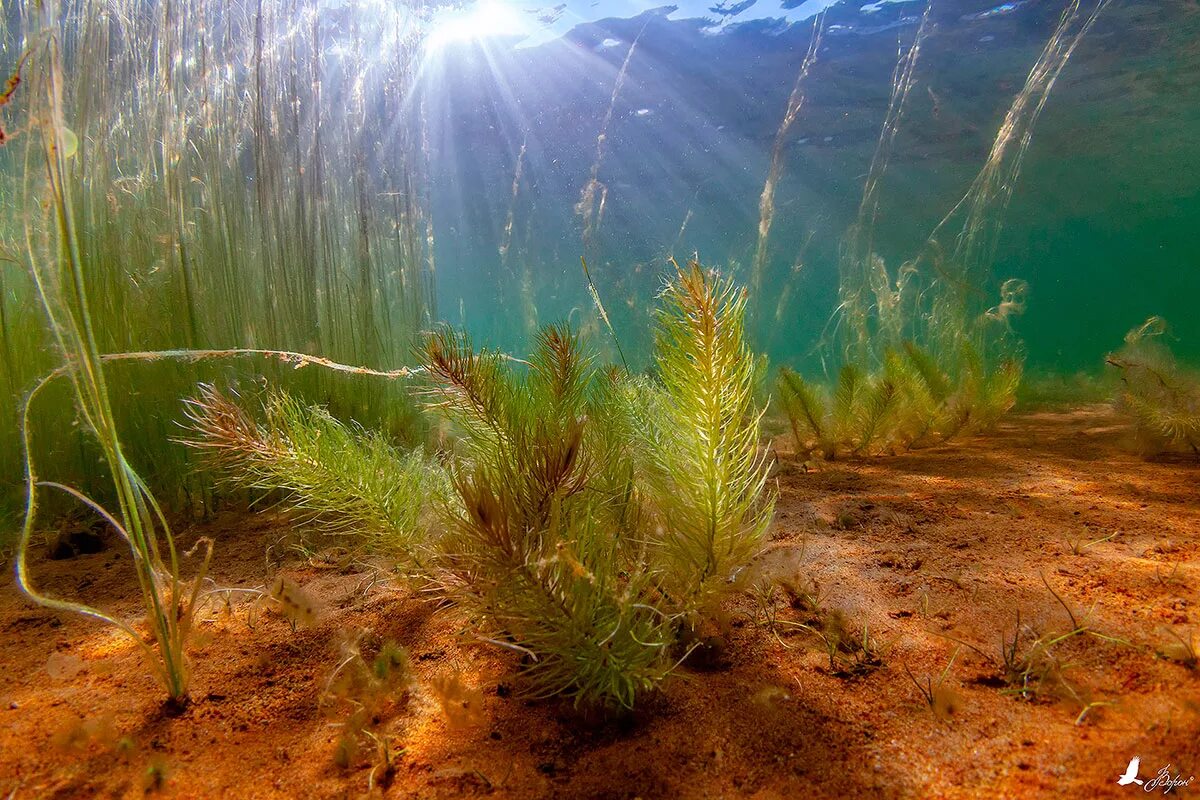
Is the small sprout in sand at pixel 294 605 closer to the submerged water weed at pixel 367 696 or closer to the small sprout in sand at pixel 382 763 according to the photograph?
the submerged water weed at pixel 367 696

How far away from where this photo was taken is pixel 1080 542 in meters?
2.17

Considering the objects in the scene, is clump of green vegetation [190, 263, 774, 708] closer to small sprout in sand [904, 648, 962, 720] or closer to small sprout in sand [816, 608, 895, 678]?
small sprout in sand [816, 608, 895, 678]

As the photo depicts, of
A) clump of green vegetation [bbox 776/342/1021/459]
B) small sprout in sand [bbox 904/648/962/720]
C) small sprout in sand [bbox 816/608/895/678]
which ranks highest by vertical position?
small sprout in sand [bbox 904/648/962/720]

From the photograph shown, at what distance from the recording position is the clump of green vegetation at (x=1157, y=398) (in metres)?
3.89

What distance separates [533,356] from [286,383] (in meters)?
3.00

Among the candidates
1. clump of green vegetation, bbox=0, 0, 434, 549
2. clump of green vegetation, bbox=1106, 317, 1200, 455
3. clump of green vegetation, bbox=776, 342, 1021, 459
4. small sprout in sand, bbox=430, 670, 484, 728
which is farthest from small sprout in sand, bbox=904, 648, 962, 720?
clump of green vegetation, bbox=1106, 317, 1200, 455

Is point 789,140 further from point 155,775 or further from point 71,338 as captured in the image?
point 155,775

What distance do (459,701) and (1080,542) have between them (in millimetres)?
2381

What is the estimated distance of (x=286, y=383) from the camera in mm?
4023

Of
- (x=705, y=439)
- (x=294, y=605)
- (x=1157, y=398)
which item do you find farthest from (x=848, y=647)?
(x=1157, y=398)

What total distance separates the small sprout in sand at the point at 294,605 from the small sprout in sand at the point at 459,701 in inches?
27.7

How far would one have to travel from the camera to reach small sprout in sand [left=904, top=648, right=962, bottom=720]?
122cm

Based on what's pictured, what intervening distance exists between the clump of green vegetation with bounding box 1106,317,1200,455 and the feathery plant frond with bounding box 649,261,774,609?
429 centimetres

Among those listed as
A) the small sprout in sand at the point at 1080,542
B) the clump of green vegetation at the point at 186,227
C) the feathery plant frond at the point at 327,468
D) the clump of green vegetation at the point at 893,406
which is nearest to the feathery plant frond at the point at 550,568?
the feathery plant frond at the point at 327,468
